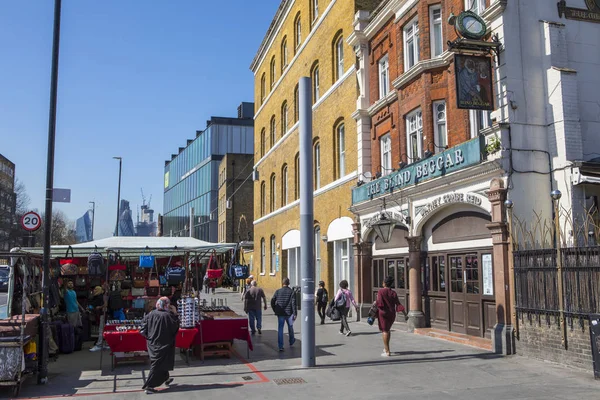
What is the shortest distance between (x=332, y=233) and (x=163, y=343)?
14.0 meters

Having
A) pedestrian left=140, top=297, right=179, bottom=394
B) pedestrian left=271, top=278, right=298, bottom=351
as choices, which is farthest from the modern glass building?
pedestrian left=140, top=297, right=179, bottom=394

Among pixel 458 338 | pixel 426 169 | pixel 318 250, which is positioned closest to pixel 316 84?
pixel 318 250

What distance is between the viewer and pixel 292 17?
30781 mm

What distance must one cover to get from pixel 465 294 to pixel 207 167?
53.4 m

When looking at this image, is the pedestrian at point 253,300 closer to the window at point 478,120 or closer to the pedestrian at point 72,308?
the pedestrian at point 72,308

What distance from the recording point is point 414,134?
678 inches

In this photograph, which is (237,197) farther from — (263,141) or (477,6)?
(477,6)

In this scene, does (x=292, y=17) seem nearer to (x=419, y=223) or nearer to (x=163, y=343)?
(x=419, y=223)

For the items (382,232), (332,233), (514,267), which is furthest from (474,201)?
(332,233)

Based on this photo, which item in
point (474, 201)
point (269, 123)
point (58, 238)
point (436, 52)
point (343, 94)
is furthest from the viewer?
point (58, 238)

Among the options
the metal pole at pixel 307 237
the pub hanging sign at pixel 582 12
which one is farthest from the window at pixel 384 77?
the metal pole at pixel 307 237

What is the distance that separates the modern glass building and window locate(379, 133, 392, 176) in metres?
44.4

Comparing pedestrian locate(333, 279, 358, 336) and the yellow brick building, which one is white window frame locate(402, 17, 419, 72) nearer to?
the yellow brick building

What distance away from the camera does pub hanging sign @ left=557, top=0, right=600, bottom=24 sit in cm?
1384
